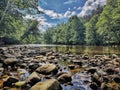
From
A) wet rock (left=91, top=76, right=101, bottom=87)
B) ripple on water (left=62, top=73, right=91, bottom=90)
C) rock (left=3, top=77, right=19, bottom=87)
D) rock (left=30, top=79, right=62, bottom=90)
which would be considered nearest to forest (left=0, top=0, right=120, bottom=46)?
ripple on water (left=62, top=73, right=91, bottom=90)

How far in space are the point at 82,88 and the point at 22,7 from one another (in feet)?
50.6

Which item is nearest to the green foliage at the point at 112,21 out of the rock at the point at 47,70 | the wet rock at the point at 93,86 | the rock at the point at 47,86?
the rock at the point at 47,70

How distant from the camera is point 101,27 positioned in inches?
2249

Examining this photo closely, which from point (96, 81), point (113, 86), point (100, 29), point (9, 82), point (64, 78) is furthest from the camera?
point (100, 29)

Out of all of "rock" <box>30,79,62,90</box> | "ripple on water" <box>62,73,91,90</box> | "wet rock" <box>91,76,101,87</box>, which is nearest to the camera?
"rock" <box>30,79,62,90</box>

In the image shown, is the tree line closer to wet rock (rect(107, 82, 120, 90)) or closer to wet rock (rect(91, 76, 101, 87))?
wet rock (rect(91, 76, 101, 87))

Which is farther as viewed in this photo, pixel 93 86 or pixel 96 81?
pixel 96 81

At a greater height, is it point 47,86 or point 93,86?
point 47,86

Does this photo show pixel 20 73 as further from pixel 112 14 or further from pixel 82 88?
pixel 112 14

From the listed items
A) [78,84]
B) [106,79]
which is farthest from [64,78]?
[106,79]

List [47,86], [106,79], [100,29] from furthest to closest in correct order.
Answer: [100,29], [106,79], [47,86]

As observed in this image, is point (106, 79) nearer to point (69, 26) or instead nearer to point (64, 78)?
point (64, 78)

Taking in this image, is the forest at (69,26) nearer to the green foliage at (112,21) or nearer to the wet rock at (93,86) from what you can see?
the green foliage at (112,21)

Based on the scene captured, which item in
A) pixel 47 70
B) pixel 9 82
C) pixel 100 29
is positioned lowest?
pixel 9 82
